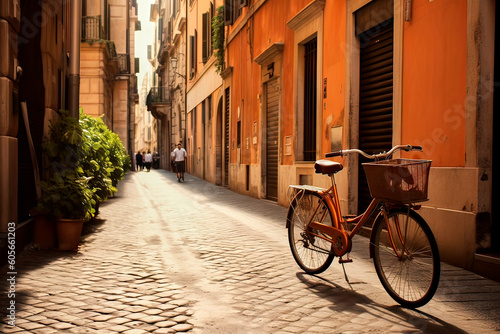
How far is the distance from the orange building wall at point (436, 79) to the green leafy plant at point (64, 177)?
409cm

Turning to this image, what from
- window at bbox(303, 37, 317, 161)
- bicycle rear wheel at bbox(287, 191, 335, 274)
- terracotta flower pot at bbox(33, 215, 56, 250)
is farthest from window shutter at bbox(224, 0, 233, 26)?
bicycle rear wheel at bbox(287, 191, 335, 274)

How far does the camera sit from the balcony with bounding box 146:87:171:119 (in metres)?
43.3

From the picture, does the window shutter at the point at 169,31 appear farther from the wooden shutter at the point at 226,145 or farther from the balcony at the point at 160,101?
the wooden shutter at the point at 226,145

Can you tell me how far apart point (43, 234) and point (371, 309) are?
13.6ft

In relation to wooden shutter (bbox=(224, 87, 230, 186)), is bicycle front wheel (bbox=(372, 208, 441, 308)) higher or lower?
lower

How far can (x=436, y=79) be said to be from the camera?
6.20 metres

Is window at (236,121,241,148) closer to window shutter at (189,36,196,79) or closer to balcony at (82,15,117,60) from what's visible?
balcony at (82,15,117,60)

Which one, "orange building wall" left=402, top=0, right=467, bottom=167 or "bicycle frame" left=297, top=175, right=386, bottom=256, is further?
"orange building wall" left=402, top=0, right=467, bottom=167

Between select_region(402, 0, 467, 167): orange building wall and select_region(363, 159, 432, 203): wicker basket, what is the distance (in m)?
2.01

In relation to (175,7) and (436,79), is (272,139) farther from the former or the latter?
(175,7)

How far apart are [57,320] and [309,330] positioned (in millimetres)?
1694

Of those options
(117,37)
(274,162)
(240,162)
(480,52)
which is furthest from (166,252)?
(117,37)

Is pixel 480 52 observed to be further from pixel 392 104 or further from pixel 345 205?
pixel 345 205

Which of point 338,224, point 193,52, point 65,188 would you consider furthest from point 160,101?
point 338,224
